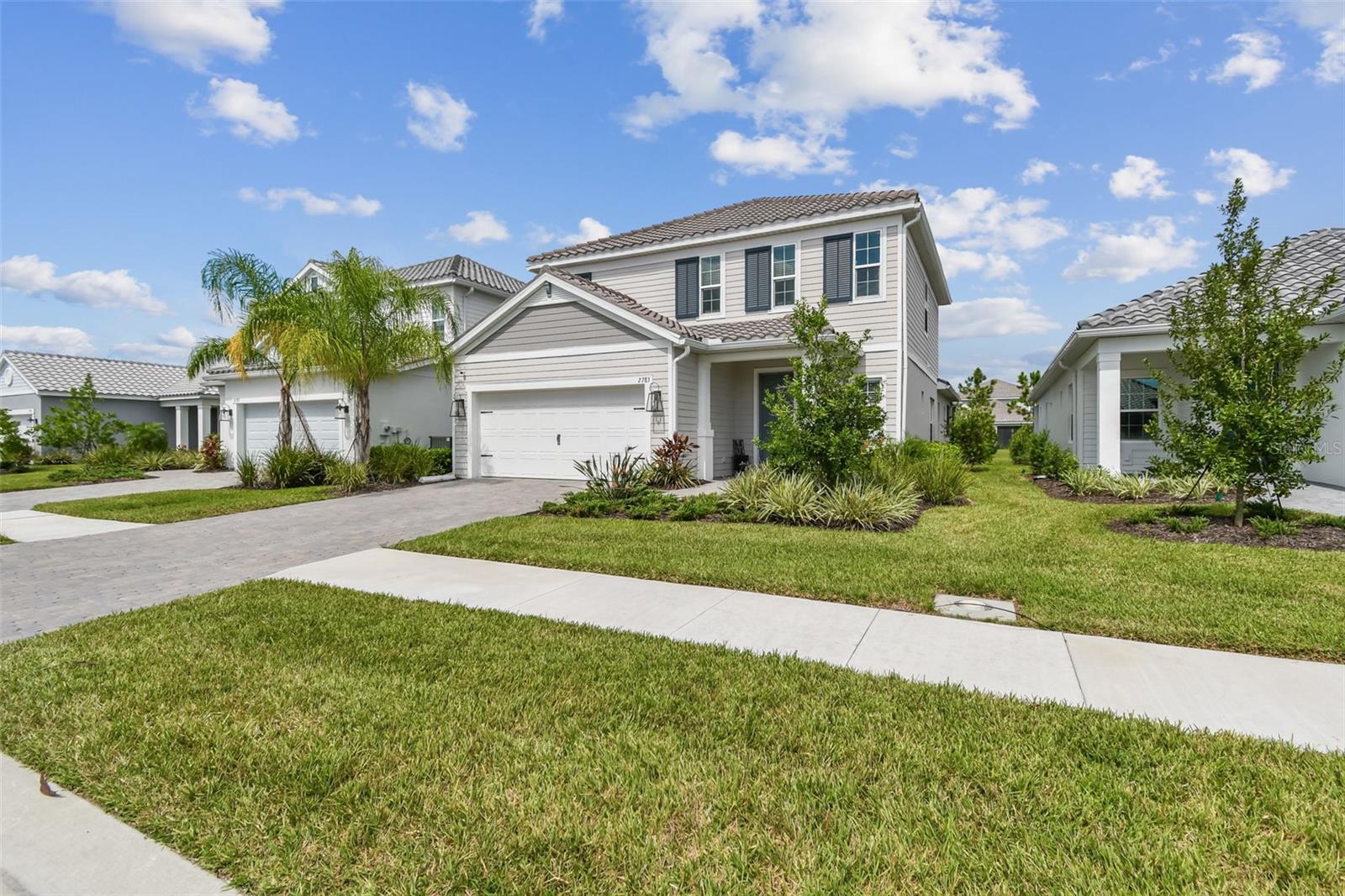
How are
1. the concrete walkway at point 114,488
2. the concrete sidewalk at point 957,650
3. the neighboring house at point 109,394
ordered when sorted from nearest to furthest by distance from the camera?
the concrete sidewalk at point 957,650
the concrete walkway at point 114,488
the neighboring house at point 109,394

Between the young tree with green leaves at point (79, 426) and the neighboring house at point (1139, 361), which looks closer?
the neighboring house at point (1139, 361)

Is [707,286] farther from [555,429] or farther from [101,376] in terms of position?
[101,376]

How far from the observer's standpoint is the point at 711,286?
15.7m

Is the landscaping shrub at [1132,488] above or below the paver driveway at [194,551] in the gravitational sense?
above

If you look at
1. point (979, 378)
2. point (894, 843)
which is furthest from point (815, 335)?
point (979, 378)

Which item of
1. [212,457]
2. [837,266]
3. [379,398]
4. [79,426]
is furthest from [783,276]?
[79,426]

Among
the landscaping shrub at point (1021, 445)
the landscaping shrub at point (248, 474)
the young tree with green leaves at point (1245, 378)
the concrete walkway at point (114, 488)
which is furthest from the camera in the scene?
the landscaping shrub at point (1021, 445)

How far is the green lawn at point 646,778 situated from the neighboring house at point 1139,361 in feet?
29.5

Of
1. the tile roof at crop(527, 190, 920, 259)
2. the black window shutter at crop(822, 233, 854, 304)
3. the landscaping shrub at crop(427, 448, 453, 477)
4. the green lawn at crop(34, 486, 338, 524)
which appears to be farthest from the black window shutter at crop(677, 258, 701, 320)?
the green lawn at crop(34, 486, 338, 524)

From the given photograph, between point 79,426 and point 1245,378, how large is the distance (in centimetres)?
3181

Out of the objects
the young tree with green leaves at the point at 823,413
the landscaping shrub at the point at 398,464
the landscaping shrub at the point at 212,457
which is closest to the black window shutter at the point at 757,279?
the young tree with green leaves at the point at 823,413

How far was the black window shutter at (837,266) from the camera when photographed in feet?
46.1

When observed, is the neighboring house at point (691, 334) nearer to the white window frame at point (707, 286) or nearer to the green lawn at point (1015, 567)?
the white window frame at point (707, 286)

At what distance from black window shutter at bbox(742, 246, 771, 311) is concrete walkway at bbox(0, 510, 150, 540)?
12.8 m
